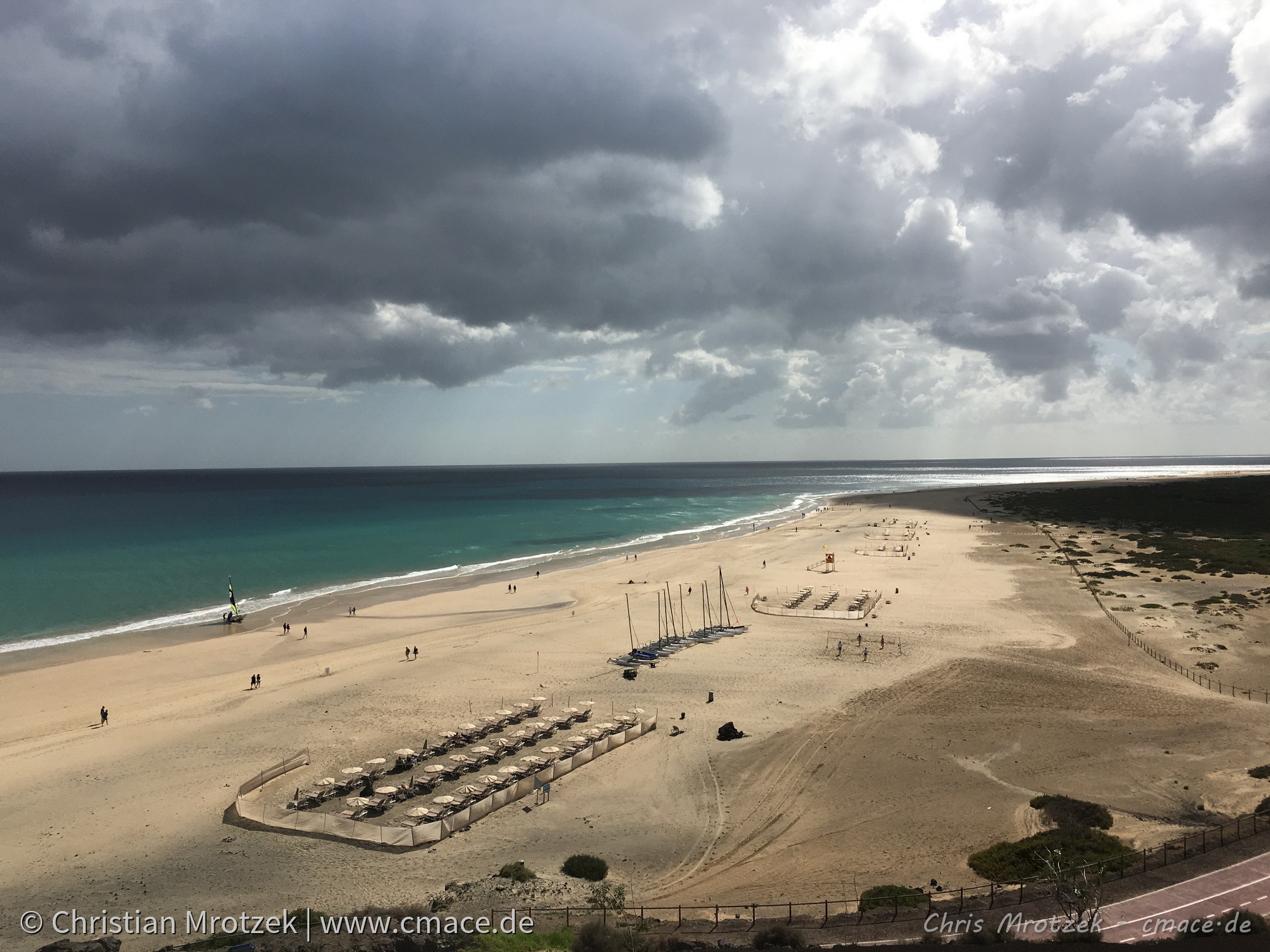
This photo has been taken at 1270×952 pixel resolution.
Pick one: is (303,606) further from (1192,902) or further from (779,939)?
(1192,902)

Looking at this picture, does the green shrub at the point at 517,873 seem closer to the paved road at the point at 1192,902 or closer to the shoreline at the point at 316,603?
the paved road at the point at 1192,902

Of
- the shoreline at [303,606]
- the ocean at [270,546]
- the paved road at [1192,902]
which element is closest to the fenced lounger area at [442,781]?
the paved road at [1192,902]

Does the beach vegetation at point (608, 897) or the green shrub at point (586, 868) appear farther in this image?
the green shrub at point (586, 868)

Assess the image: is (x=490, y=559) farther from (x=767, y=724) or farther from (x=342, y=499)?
(x=342, y=499)

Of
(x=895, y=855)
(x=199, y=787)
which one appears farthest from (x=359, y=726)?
(x=895, y=855)

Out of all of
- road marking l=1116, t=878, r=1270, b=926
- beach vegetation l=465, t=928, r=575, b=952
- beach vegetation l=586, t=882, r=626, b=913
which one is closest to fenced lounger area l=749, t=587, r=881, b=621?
road marking l=1116, t=878, r=1270, b=926

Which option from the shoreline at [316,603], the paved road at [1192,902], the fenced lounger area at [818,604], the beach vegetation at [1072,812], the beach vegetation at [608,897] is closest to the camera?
the paved road at [1192,902]

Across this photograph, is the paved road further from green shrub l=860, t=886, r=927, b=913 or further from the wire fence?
green shrub l=860, t=886, r=927, b=913
